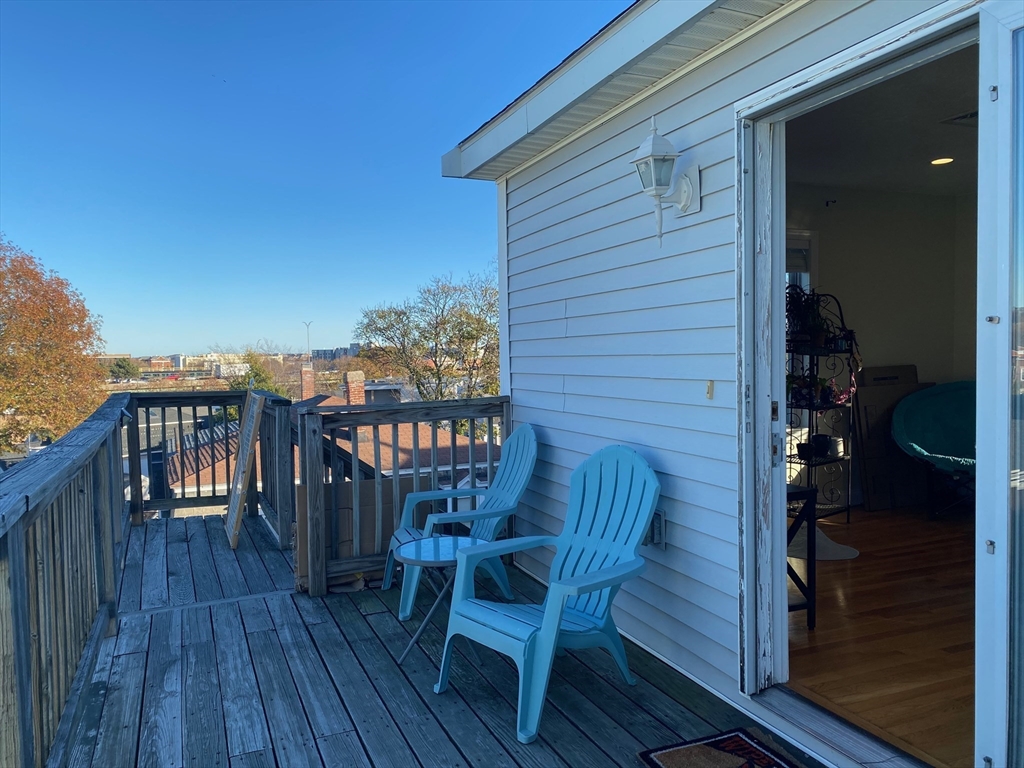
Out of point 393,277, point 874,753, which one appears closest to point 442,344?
point 393,277

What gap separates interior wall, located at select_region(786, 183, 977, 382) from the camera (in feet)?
18.0

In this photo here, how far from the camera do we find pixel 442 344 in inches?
749

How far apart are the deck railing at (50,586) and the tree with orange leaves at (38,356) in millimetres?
22547

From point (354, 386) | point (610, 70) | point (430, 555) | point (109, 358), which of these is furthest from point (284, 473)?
point (109, 358)

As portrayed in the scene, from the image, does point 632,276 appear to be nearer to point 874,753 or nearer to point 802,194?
point 874,753

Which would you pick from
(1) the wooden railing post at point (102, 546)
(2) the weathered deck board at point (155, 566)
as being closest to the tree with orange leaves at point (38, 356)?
(2) the weathered deck board at point (155, 566)

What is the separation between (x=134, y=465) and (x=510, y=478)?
11.6ft

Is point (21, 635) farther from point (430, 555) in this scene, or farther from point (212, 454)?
point (212, 454)

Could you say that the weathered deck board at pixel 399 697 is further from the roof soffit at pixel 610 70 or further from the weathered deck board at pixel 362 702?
the roof soffit at pixel 610 70

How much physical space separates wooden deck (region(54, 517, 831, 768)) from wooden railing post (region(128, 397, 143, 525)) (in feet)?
6.93

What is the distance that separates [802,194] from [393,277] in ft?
82.0

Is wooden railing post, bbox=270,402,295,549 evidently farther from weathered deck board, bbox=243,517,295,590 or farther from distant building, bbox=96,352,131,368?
distant building, bbox=96,352,131,368

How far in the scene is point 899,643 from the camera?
9.97 feet

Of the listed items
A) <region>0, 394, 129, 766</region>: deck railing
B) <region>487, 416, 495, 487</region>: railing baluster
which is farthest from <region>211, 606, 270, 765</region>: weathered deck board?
<region>487, 416, 495, 487</region>: railing baluster
